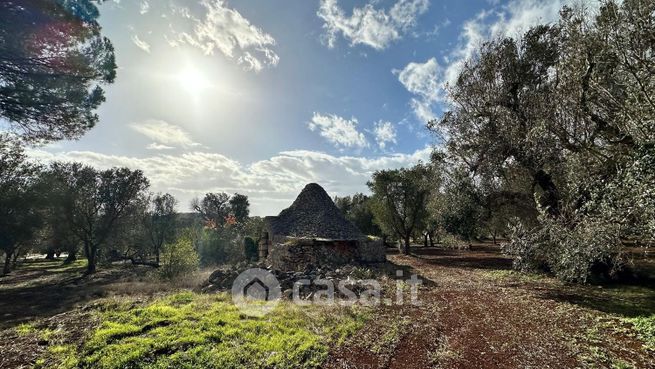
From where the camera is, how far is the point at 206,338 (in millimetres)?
7656

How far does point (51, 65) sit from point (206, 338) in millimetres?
12235

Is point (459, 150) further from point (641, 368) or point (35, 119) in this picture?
point (35, 119)

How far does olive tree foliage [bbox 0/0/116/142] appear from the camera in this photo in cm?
1016

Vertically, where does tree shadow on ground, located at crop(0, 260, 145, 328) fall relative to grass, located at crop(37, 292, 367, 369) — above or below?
below

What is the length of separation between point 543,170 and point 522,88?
462cm

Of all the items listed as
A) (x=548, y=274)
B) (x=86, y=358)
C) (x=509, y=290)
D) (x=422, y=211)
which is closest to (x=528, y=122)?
(x=509, y=290)

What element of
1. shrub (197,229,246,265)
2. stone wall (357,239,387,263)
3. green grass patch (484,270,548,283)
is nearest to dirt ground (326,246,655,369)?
green grass patch (484,270,548,283)

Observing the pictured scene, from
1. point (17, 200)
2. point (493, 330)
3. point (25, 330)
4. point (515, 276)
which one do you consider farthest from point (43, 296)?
point (515, 276)

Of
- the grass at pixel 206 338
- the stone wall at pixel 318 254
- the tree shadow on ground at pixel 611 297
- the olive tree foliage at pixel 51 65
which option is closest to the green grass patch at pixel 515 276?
the tree shadow on ground at pixel 611 297

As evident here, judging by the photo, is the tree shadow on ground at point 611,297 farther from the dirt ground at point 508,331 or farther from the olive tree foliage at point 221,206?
the olive tree foliage at point 221,206

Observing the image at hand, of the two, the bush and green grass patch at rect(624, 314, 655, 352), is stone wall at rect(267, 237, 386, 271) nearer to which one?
the bush

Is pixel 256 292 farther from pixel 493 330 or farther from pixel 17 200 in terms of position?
pixel 17 200

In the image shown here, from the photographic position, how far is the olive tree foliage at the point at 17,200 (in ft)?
84.8

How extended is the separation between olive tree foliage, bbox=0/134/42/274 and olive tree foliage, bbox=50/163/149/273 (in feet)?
7.65
